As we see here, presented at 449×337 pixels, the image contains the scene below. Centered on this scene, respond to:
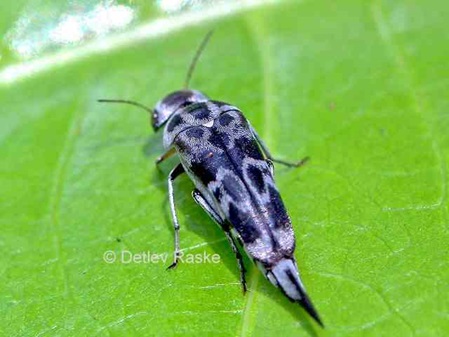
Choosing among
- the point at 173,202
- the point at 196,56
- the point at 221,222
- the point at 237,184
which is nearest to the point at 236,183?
the point at 237,184

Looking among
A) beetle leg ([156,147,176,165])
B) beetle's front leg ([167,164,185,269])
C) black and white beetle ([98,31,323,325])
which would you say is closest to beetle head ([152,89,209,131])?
black and white beetle ([98,31,323,325])

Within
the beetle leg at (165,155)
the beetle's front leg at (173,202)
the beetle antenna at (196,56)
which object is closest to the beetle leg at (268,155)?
the beetle's front leg at (173,202)

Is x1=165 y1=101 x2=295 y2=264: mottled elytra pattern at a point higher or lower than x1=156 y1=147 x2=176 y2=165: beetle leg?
higher

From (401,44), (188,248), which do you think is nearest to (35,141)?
(188,248)

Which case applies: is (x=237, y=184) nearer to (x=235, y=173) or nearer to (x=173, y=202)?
(x=235, y=173)

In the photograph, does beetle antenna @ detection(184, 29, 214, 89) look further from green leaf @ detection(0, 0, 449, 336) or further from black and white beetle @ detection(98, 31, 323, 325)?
black and white beetle @ detection(98, 31, 323, 325)

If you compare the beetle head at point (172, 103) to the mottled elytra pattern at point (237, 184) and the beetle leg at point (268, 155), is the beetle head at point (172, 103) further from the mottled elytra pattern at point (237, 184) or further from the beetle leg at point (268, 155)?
the beetle leg at point (268, 155)
